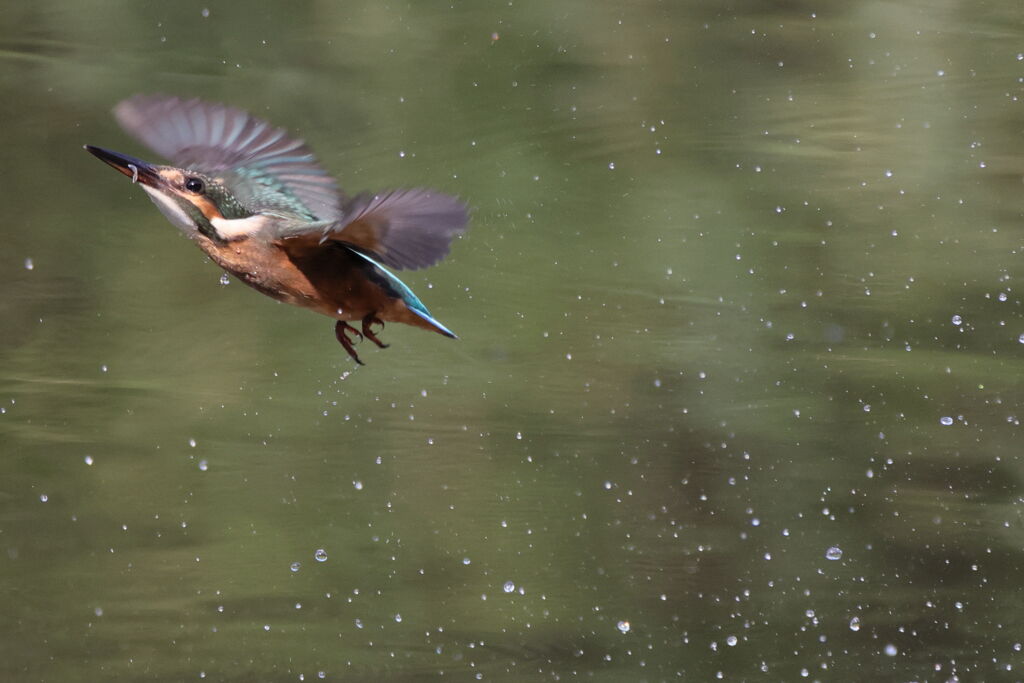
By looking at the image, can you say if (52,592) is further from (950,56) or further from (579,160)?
(950,56)

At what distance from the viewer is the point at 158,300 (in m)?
2.25

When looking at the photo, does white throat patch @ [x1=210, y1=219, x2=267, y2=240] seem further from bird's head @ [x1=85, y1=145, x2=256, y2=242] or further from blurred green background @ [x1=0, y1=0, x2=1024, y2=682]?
blurred green background @ [x1=0, y1=0, x2=1024, y2=682]

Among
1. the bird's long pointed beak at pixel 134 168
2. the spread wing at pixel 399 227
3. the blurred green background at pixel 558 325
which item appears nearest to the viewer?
the spread wing at pixel 399 227

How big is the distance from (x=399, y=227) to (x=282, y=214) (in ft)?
0.85

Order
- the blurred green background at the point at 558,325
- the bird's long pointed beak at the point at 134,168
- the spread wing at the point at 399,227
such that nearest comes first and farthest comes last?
the spread wing at the point at 399,227
the bird's long pointed beak at the point at 134,168
the blurred green background at the point at 558,325

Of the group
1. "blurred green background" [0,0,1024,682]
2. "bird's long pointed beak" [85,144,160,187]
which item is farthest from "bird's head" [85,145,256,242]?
"blurred green background" [0,0,1024,682]

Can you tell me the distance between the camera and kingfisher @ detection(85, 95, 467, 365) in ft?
3.49

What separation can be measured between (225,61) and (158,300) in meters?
0.44

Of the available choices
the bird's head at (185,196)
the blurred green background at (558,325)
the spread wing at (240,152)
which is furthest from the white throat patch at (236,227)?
the blurred green background at (558,325)

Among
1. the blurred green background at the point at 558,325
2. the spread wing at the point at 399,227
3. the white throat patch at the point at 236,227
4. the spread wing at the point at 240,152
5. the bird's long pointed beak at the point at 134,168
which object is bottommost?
the spread wing at the point at 399,227

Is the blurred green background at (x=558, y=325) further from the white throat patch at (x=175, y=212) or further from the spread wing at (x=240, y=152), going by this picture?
the white throat patch at (x=175, y=212)

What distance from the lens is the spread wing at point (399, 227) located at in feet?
3.32

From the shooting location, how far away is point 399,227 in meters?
1.06

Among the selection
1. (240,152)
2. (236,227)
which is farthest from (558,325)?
(236,227)
